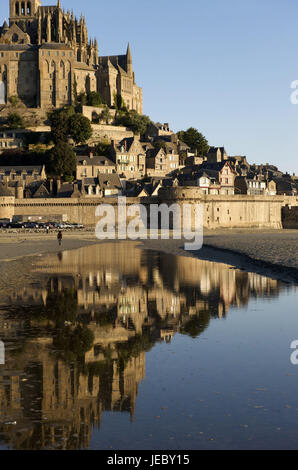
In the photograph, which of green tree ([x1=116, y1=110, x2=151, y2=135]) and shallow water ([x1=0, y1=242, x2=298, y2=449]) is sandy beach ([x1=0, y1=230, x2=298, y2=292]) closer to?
shallow water ([x1=0, y1=242, x2=298, y2=449])

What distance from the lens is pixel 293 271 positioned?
28.2 meters

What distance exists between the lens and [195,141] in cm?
11900

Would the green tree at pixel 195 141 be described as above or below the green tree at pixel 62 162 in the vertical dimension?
above

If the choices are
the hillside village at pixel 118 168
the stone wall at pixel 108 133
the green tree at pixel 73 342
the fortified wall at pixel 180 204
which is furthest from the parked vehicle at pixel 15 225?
the green tree at pixel 73 342

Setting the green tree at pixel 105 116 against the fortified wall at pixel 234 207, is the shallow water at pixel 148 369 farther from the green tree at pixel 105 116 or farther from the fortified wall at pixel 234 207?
the green tree at pixel 105 116

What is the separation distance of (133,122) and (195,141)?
16.6 m

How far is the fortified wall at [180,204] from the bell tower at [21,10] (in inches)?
2233

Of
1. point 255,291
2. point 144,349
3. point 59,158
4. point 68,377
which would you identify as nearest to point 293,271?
point 255,291

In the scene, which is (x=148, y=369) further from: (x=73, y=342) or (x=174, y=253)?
(x=174, y=253)

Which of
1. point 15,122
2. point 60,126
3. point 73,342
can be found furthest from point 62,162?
point 73,342

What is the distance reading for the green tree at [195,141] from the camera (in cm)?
11805

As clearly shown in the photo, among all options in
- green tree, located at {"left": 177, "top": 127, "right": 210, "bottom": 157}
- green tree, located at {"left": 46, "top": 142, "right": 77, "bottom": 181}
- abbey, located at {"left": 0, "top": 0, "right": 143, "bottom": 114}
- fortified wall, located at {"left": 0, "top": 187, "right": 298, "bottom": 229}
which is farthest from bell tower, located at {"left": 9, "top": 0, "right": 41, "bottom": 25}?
fortified wall, located at {"left": 0, "top": 187, "right": 298, "bottom": 229}

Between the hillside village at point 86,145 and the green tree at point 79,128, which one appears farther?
the green tree at point 79,128
